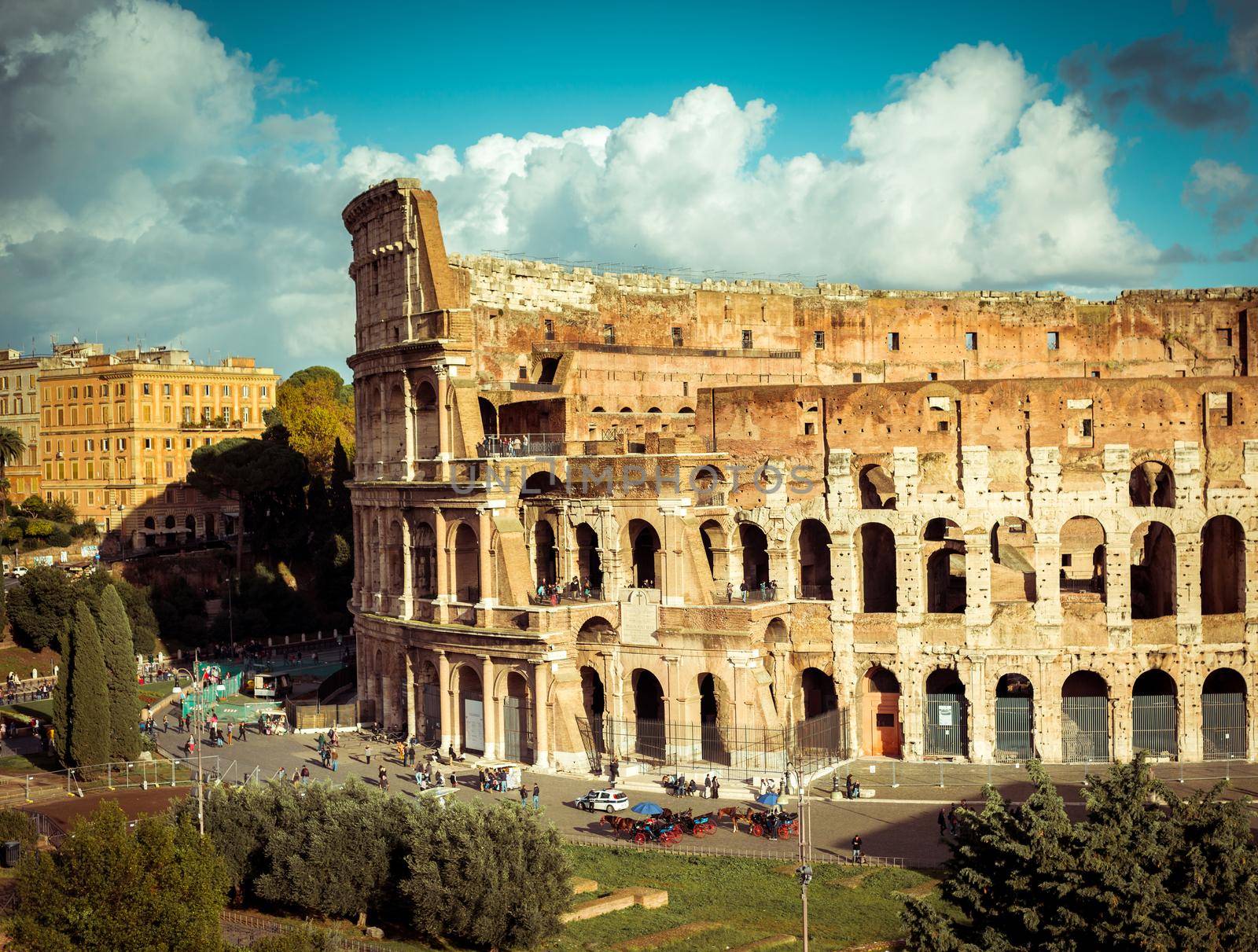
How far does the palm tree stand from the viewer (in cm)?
8844

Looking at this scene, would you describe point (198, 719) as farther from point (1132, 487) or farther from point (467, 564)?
point (1132, 487)

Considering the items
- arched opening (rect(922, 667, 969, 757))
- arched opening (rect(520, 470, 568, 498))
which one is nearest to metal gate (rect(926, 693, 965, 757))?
arched opening (rect(922, 667, 969, 757))

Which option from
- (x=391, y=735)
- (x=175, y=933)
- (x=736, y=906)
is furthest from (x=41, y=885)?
(x=391, y=735)

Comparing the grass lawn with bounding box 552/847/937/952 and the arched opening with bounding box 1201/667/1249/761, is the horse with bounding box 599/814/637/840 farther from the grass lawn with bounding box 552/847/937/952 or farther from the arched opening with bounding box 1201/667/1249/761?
the arched opening with bounding box 1201/667/1249/761

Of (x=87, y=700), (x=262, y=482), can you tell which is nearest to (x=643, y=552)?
(x=87, y=700)

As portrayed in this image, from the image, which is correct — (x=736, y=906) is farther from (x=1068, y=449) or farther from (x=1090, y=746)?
(x=1068, y=449)

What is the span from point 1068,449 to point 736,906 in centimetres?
2166

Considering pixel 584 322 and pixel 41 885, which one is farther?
pixel 584 322

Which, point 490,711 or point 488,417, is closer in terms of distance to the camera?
point 490,711

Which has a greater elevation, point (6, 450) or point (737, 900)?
point (6, 450)

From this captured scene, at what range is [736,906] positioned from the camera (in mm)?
33562

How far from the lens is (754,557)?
176 ft

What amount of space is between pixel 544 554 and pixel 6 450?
51.7 meters

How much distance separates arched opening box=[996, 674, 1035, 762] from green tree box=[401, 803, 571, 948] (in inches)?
807
